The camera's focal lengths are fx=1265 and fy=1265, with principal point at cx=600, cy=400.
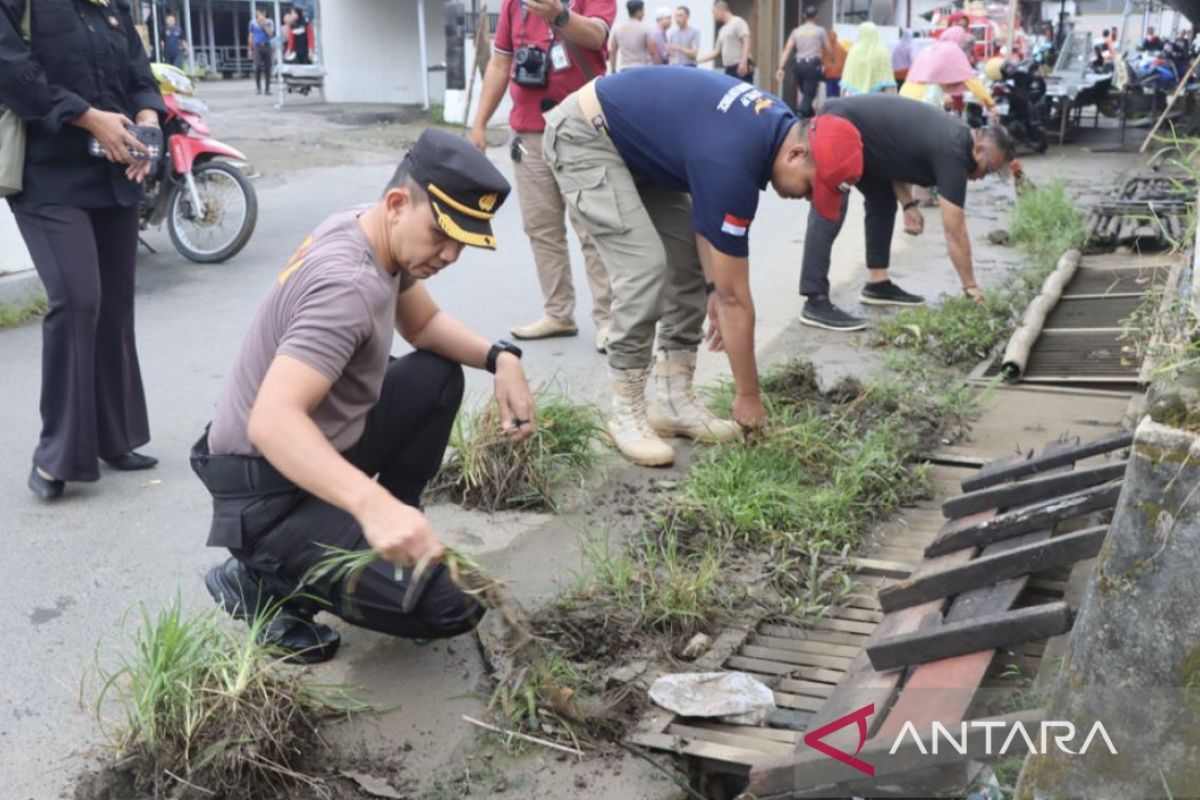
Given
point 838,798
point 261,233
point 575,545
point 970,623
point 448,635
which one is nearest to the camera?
point 838,798

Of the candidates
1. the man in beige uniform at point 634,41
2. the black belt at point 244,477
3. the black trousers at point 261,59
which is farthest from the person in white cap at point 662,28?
the black belt at point 244,477

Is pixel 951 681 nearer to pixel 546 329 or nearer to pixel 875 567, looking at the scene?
pixel 875 567

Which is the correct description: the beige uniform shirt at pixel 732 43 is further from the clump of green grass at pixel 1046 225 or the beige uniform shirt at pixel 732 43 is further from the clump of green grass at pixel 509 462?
the clump of green grass at pixel 509 462

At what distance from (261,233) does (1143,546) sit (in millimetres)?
8331

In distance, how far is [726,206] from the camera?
424cm

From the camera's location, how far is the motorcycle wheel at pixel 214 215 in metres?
8.37

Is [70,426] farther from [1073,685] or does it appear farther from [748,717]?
[1073,685]

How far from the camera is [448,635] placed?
318 cm

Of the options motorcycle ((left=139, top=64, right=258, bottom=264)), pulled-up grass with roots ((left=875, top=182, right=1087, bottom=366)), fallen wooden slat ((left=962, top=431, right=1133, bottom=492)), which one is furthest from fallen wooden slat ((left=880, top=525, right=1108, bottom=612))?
motorcycle ((left=139, top=64, right=258, bottom=264))

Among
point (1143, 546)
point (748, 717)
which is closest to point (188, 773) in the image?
point (748, 717)

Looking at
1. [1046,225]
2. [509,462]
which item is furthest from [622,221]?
[1046,225]

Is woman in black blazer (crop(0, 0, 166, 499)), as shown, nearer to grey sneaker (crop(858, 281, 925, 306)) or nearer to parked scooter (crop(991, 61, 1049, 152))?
grey sneaker (crop(858, 281, 925, 306))

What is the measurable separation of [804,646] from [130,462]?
2.67 metres

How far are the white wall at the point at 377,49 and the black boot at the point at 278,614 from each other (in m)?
19.9
